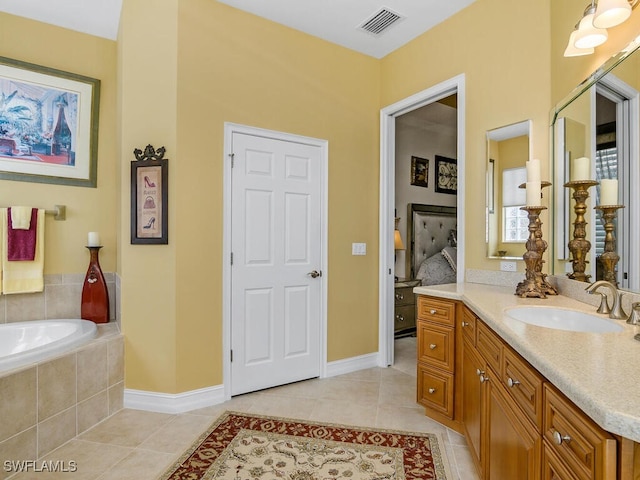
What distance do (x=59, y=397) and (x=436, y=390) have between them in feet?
7.26

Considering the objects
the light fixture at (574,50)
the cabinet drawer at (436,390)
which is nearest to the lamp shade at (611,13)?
the light fixture at (574,50)

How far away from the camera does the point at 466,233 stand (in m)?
2.65

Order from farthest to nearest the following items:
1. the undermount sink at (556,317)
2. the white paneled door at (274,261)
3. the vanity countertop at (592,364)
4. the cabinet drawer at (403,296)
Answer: the cabinet drawer at (403,296), the white paneled door at (274,261), the undermount sink at (556,317), the vanity countertop at (592,364)

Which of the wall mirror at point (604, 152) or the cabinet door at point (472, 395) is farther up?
the wall mirror at point (604, 152)

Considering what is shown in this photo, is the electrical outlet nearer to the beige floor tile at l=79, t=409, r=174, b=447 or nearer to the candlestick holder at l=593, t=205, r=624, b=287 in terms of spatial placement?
the candlestick holder at l=593, t=205, r=624, b=287

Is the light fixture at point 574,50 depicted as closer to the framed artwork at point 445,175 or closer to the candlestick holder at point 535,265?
the candlestick holder at point 535,265

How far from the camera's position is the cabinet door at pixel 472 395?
5.45ft

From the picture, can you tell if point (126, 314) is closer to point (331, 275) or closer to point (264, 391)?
point (264, 391)

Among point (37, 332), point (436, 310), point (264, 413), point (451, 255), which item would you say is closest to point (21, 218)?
point (37, 332)

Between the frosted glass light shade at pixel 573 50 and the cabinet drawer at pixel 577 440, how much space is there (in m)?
1.74

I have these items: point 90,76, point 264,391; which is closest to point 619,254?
point 264,391

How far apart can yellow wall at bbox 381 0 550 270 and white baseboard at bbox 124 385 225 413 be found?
217 cm

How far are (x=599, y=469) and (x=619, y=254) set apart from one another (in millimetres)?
1129

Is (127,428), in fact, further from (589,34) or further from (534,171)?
(589,34)
